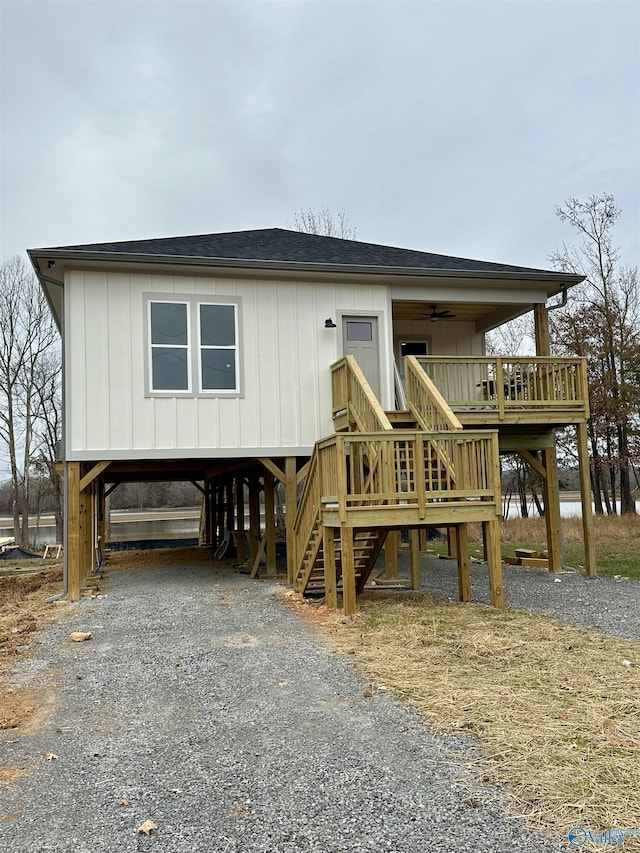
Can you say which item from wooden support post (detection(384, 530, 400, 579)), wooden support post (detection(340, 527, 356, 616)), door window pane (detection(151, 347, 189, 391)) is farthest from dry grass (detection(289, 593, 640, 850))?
door window pane (detection(151, 347, 189, 391))

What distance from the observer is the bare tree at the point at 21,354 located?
29531mm

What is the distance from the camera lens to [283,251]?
41.1 ft

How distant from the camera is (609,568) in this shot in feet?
45.3

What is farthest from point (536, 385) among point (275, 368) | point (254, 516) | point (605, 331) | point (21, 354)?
point (21, 354)

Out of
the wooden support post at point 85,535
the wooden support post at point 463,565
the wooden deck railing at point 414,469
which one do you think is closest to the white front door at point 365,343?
the wooden deck railing at point 414,469

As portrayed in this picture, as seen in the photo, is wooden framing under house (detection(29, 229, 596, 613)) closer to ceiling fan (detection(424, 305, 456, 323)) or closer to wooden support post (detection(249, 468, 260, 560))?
ceiling fan (detection(424, 305, 456, 323))

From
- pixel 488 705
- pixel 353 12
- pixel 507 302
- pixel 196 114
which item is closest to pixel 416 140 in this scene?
pixel 196 114

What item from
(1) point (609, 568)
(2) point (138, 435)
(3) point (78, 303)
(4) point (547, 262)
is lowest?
(1) point (609, 568)

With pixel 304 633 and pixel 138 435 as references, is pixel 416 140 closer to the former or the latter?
pixel 138 435

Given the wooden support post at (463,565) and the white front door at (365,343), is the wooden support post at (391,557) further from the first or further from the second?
the wooden support post at (463,565)

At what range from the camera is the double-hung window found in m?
11.2

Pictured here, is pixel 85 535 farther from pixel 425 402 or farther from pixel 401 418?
pixel 425 402

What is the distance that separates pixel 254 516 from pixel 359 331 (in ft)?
18.1

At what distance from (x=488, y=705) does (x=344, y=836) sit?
1.95 m
